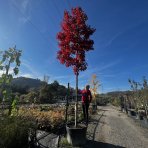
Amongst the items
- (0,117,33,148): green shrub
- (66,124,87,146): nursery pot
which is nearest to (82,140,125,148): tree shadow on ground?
(66,124,87,146): nursery pot

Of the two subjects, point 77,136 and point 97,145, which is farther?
point 97,145

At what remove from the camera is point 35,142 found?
5.05 m

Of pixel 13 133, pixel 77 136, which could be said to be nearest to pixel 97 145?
pixel 77 136

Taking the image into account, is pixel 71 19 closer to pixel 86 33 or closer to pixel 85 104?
pixel 86 33

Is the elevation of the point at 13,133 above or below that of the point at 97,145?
above

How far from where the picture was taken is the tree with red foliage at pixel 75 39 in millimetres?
6719

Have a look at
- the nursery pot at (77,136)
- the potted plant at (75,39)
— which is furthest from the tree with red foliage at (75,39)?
the nursery pot at (77,136)

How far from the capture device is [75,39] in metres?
6.68

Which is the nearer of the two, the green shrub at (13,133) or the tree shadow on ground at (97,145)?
the green shrub at (13,133)

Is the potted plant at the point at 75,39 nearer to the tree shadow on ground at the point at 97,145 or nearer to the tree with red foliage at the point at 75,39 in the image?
the tree with red foliage at the point at 75,39

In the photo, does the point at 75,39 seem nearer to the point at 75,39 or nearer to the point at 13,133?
the point at 75,39

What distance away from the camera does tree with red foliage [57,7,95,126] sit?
6.72 metres

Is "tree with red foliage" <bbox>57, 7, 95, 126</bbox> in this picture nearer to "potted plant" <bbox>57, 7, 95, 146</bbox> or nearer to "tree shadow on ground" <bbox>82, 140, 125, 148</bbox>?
"potted plant" <bbox>57, 7, 95, 146</bbox>

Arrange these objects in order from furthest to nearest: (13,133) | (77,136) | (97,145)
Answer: (97,145), (77,136), (13,133)
